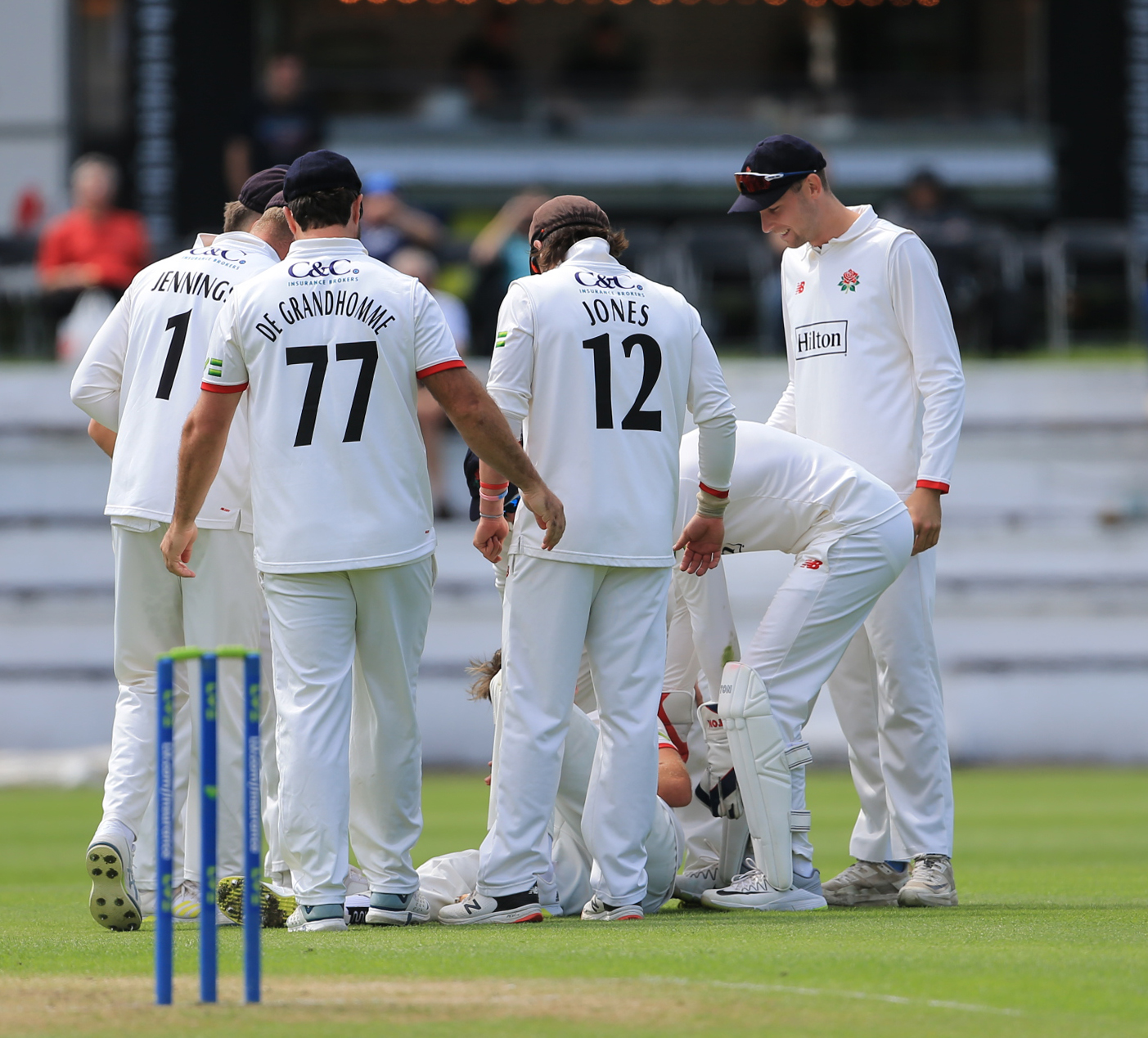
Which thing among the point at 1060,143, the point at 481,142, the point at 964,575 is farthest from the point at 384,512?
the point at 1060,143

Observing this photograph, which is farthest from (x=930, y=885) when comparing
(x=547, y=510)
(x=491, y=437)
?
(x=491, y=437)

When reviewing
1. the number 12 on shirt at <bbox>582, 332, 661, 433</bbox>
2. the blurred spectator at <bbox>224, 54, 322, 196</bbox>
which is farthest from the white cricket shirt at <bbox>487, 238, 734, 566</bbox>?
the blurred spectator at <bbox>224, 54, 322, 196</bbox>

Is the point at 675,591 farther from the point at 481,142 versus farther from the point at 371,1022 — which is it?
the point at 481,142

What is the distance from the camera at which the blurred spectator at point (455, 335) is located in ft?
41.2

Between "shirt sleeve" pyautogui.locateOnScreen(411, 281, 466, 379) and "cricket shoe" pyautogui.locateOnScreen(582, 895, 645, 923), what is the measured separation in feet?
5.67

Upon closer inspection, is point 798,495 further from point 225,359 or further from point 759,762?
point 225,359

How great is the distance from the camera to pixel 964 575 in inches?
532

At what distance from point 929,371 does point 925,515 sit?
52cm

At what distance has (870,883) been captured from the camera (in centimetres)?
609

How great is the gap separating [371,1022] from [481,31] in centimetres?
1922

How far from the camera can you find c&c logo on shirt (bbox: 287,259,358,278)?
5.17 m

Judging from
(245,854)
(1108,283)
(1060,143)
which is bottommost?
(245,854)

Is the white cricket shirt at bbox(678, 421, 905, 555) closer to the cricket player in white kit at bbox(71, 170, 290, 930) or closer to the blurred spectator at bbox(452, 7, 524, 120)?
the cricket player in white kit at bbox(71, 170, 290, 930)

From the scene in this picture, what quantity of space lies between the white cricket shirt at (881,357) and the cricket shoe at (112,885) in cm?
279
